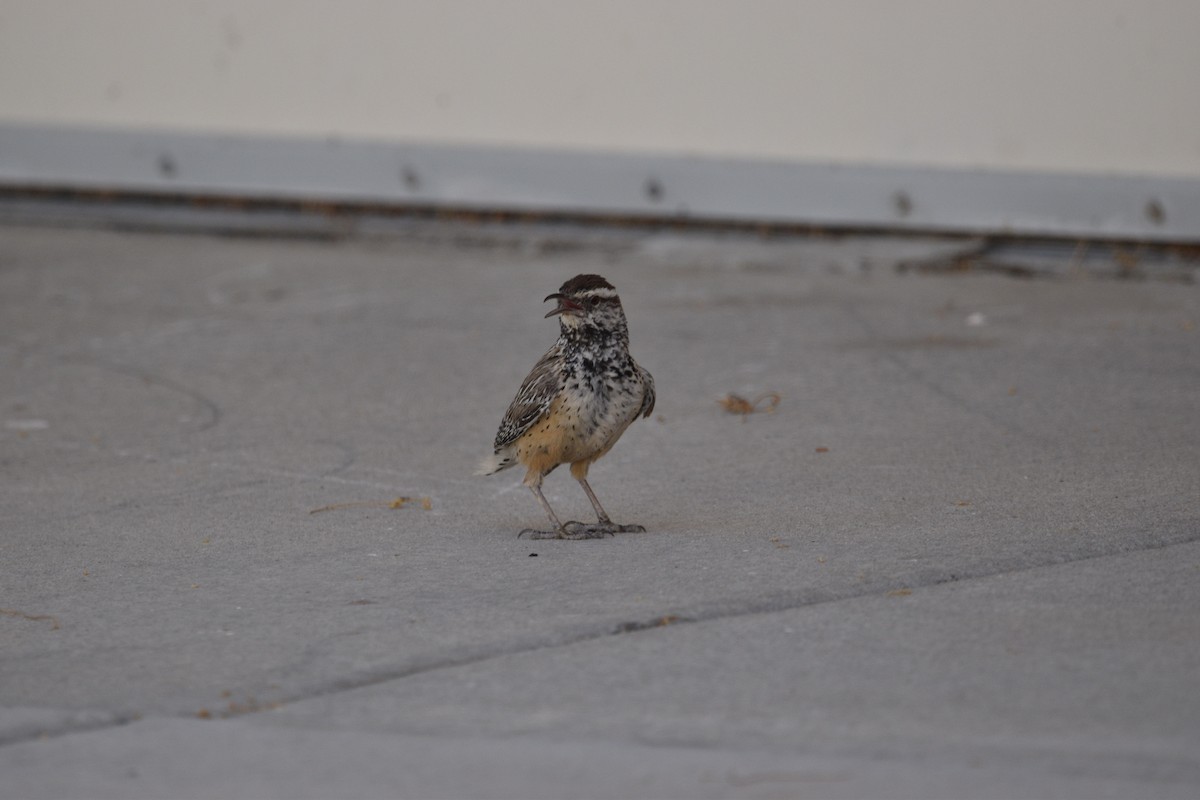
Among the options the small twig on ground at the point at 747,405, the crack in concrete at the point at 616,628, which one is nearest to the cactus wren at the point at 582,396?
the crack in concrete at the point at 616,628

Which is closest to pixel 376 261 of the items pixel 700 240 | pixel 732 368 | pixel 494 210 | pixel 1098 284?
pixel 494 210

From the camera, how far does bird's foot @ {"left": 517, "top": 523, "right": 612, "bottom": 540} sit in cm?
604

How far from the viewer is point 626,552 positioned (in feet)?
18.8

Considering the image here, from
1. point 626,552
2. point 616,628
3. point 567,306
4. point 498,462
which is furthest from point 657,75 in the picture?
point 616,628

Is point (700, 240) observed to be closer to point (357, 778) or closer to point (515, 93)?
point (515, 93)

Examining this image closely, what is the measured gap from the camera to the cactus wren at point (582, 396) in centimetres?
589

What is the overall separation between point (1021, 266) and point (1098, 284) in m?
0.72

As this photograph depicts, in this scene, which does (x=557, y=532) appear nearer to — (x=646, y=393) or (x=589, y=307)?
(x=646, y=393)

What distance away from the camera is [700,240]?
12727mm

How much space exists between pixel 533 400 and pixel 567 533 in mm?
526

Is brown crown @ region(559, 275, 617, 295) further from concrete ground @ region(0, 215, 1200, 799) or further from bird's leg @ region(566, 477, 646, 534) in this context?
concrete ground @ region(0, 215, 1200, 799)

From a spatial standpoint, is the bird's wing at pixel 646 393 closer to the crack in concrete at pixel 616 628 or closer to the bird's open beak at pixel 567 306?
the bird's open beak at pixel 567 306

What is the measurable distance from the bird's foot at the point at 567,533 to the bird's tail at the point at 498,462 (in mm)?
339

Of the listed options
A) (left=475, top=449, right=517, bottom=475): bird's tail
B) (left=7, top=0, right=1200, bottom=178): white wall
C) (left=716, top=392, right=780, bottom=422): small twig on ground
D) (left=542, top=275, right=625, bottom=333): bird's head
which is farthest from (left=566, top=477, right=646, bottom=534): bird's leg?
(left=7, top=0, right=1200, bottom=178): white wall
